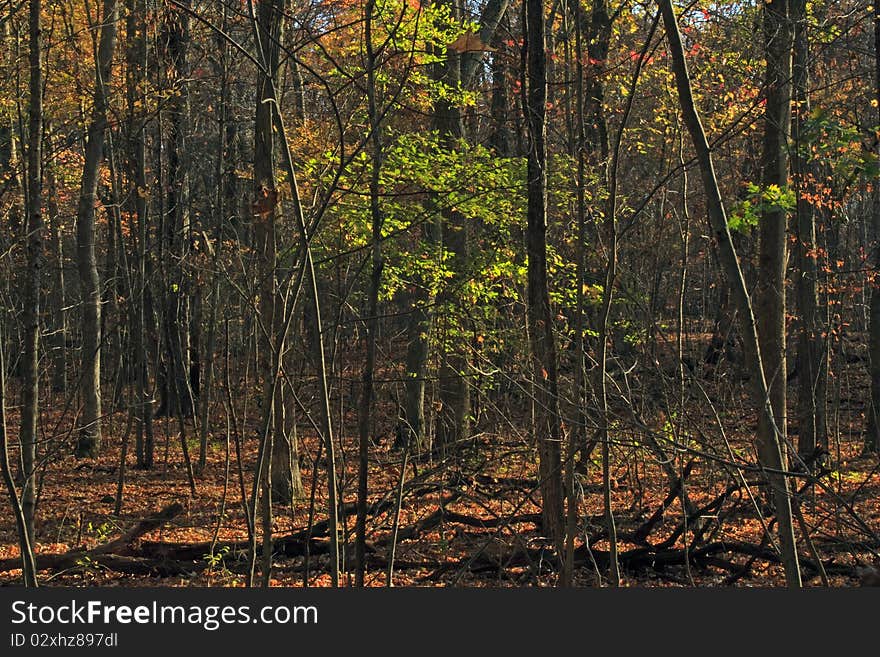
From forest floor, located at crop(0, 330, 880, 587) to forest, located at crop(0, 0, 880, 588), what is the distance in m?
0.06

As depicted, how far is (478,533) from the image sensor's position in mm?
8484

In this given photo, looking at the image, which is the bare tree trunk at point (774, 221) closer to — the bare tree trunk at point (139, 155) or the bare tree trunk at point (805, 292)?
the bare tree trunk at point (805, 292)

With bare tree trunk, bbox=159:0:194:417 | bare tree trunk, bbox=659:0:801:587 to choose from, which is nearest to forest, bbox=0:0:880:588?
bare tree trunk, bbox=659:0:801:587

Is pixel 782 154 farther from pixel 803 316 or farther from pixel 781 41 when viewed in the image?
pixel 803 316

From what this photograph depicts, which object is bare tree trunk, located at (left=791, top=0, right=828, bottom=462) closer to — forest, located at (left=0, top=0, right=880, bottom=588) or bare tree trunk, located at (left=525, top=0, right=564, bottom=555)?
forest, located at (left=0, top=0, right=880, bottom=588)

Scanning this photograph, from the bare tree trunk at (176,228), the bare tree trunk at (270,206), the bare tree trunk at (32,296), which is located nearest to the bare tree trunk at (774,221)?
the bare tree trunk at (270,206)

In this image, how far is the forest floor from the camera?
6348 millimetres

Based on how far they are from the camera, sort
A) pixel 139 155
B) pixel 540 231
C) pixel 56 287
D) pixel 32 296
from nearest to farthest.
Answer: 1. pixel 32 296
2. pixel 540 231
3. pixel 139 155
4. pixel 56 287

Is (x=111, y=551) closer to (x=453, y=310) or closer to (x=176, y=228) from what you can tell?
(x=453, y=310)

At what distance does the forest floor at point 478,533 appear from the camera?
635 centimetres

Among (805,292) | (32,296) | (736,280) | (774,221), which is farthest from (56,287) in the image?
(736,280)

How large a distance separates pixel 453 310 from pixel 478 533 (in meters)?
3.77

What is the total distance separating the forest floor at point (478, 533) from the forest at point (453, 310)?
0.06 m

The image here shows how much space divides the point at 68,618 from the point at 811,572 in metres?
5.60
